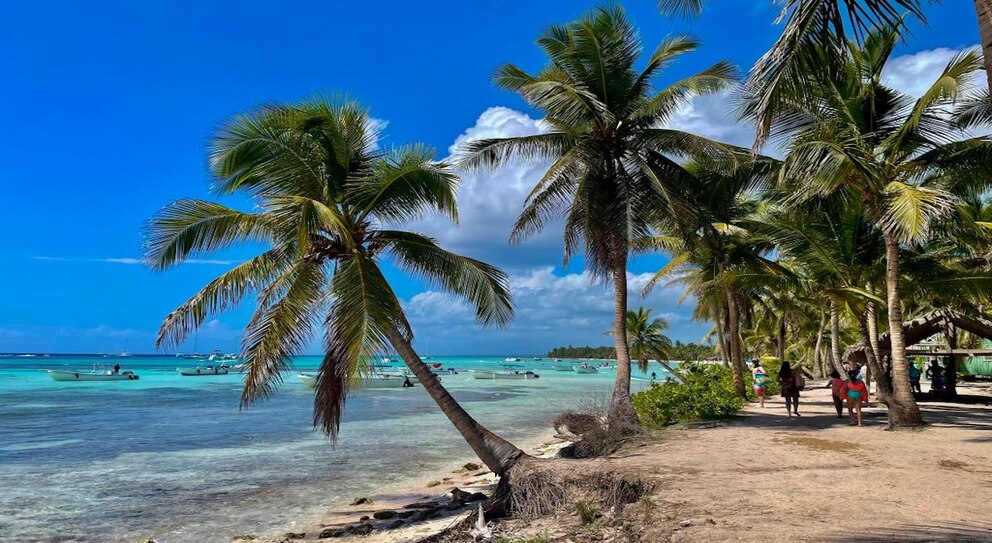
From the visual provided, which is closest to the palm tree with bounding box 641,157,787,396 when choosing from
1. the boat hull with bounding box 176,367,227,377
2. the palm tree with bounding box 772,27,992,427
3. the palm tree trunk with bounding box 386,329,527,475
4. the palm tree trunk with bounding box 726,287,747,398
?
the palm tree trunk with bounding box 726,287,747,398

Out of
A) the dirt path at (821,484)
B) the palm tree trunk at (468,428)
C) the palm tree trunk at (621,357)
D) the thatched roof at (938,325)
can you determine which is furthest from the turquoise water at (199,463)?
the thatched roof at (938,325)

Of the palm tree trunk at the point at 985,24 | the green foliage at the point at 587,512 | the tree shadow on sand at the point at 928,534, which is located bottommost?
the green foliage at the point at 587,512

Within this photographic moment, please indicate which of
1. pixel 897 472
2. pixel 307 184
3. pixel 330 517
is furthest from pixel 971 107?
pixel 330 517

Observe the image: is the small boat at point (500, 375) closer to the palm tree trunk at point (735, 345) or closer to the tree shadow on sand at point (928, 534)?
the palm tree trunk at point (735, 345)

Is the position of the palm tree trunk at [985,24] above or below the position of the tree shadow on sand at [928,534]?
above

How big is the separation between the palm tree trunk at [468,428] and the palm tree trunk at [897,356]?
760cm

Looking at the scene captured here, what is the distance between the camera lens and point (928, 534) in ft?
16.6

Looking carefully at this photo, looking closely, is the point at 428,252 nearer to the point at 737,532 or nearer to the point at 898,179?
the point at 737,532

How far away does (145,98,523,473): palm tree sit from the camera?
9078mm

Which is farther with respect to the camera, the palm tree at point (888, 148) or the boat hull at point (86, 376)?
the boat hull at point (86, 376)

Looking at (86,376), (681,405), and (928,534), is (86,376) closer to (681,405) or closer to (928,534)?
(681,405)

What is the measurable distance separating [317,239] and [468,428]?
12.6ft

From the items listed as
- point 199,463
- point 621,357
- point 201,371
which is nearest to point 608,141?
point 621,357

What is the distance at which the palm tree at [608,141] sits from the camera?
13438 mm
